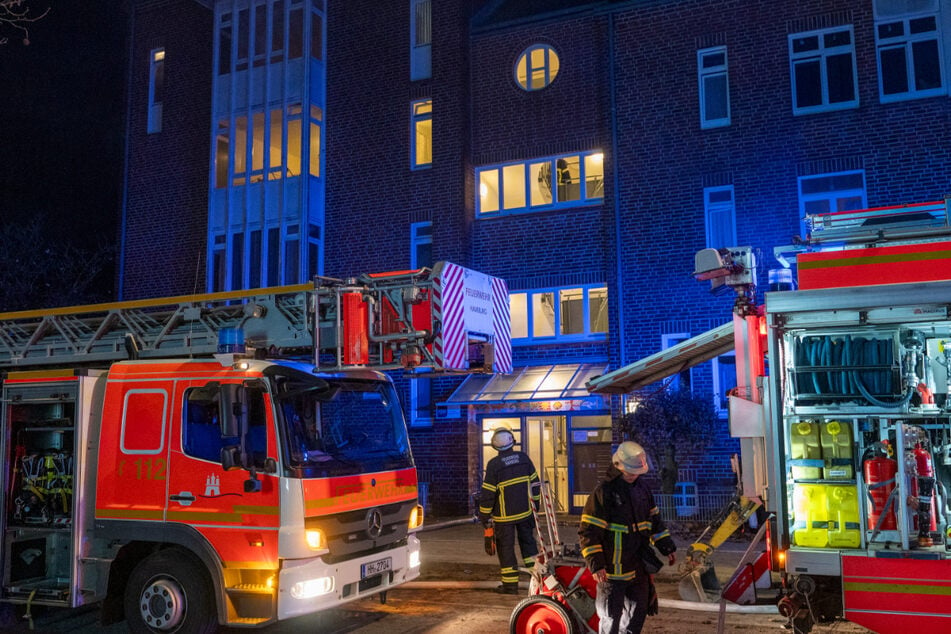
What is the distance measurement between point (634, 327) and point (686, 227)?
2.03 metres

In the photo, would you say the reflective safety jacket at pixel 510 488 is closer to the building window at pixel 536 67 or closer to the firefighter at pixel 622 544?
the firefighter at pixel 622 544

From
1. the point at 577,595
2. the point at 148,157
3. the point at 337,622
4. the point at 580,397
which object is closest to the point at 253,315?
the point at 337,622

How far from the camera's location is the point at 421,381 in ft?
58.2

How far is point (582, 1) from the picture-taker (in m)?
17.2

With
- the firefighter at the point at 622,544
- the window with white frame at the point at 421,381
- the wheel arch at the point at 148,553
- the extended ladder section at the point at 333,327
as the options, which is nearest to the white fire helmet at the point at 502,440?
the extended ladder section at the point at 333,327

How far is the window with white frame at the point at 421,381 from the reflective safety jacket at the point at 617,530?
11301 millimetres

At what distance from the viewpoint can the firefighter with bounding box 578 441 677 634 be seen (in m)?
5.71

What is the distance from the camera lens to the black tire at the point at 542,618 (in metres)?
6.26

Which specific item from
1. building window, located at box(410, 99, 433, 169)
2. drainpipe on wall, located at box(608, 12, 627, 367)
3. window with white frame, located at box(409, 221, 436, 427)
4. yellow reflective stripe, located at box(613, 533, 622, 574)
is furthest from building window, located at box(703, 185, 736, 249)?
yellow reflective stripe, located at box(613, 533, 622, 574)

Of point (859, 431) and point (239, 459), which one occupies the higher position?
point (859, 431)

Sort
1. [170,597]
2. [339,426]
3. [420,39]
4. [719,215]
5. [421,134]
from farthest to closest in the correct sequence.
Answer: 1. [420,39]
2. [421,134]
3. [719,215]
4. [339,426]
5. [170,597]

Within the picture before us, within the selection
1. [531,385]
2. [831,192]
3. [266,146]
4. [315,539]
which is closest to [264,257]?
[266,146]

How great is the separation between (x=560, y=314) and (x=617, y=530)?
36.7ft

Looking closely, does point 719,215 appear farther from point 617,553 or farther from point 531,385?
point 617,553
